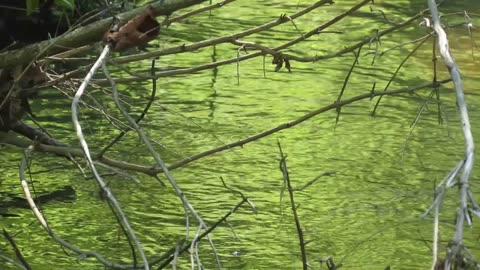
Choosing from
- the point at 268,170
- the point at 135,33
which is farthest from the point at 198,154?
the point at 268,170

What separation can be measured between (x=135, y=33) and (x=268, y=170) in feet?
8.20

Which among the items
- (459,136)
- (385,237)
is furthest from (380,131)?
(385,237)

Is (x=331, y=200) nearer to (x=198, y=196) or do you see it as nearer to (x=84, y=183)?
(x=198, y=196)

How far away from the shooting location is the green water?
458cm

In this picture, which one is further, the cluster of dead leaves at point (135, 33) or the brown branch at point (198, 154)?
the brown branch at point (198, 154)

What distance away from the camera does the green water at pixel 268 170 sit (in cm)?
458

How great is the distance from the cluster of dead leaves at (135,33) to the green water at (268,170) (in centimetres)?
50

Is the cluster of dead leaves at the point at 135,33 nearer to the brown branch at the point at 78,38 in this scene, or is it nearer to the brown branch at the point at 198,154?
the brown branch at the point at 78,38

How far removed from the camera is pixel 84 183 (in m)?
5.36

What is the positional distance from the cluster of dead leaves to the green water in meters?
0.50

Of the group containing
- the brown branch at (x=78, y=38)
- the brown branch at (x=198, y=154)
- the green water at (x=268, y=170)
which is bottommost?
the green water at (x=268, y=170)

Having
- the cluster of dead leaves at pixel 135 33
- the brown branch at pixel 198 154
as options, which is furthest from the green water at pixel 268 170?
the cluster of dead leaves at pixel 135 33

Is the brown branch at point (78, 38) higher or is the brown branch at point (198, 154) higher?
the brown branch at point (78, 38)

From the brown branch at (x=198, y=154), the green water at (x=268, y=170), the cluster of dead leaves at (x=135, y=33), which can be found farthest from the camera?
the green water at (x=268, y=170)
